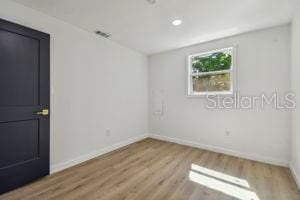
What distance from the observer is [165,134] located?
4094mm

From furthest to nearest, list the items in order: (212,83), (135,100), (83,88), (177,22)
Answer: (135,100)
(212,83)
(83,88)
(177,22)

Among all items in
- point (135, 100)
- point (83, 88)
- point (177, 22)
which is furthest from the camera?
point (135, 100)

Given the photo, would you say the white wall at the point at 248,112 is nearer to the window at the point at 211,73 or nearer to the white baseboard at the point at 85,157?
the window at the point at 211,73

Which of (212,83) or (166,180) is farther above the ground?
(212,83)

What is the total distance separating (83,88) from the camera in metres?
2.76

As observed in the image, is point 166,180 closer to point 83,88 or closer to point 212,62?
point 83,88

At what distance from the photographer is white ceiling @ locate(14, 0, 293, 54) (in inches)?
78.6

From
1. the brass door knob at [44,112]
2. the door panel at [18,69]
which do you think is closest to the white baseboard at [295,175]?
the brass door knob at [44,112]

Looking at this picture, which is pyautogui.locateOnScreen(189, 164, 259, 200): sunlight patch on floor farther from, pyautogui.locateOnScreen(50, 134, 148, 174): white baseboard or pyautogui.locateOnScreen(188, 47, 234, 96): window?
pyautogui.locateOnScreen(50, 134, 148, 174): white baseboard

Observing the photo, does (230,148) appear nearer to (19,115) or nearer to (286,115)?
(286,115)

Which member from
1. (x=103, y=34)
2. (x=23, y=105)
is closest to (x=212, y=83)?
A: (x=103, y=34)

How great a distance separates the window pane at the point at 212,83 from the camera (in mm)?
3186

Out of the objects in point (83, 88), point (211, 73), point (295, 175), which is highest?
point (211, 73)

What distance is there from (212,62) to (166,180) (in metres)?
2.68
